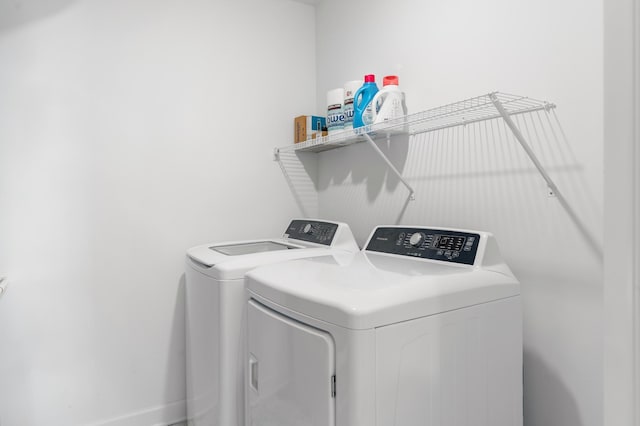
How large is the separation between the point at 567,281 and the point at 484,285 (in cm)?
34

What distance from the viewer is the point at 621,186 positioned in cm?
57

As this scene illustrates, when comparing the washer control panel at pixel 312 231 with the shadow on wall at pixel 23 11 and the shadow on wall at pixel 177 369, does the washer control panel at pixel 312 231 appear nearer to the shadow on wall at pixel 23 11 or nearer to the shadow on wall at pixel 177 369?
the shadow on wall at pixel 177 369

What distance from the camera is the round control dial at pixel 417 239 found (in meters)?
1.68

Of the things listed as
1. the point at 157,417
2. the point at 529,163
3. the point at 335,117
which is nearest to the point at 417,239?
the point at 529,163

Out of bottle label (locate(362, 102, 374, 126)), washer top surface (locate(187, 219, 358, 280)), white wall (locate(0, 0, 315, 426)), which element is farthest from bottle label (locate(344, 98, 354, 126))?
white wall (locate(0, 0, 315, 426))

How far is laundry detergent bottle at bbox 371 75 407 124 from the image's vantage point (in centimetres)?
191

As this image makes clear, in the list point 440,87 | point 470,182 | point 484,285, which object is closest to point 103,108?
point 440,87

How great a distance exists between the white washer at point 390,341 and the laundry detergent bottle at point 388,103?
0.67m

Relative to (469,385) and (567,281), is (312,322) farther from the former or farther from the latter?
(567,281)

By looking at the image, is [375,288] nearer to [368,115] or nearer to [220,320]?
[220,320]

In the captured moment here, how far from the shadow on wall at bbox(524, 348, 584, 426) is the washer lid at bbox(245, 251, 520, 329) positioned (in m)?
0.35

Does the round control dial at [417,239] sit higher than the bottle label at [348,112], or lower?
lower

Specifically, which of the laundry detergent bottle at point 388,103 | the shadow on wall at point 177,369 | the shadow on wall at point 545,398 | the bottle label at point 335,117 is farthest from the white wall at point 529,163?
the shadow on wall at point 177,369

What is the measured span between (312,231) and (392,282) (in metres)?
1.08
